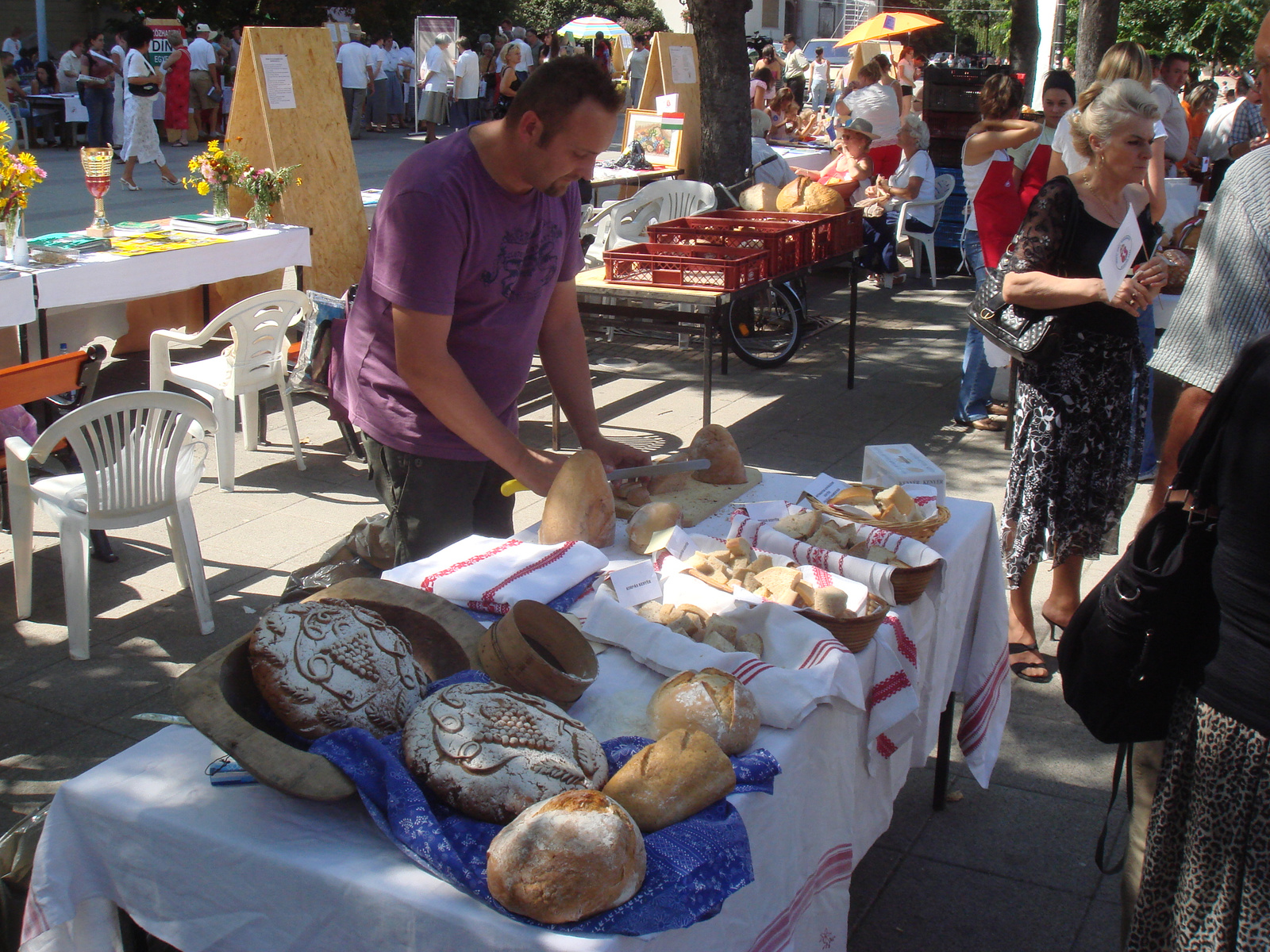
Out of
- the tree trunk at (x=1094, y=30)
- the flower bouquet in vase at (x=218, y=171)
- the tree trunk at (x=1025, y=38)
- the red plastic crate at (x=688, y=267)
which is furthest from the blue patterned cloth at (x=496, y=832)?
the tree trunk at (x=1025, y=38)

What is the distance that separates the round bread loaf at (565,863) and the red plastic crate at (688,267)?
173 inches

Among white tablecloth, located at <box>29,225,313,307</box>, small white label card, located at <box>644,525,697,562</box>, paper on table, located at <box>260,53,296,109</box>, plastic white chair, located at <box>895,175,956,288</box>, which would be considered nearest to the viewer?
small white label card, located at <box>644,525,697,562</box>

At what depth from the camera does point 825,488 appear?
275cm

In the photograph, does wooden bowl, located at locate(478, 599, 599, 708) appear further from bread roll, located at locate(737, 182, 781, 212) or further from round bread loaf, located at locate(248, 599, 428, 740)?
bread roll, located at locate(737, 182, 781, 212)

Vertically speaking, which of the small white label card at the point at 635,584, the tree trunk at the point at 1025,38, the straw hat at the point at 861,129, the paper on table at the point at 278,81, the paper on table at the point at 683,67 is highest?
the tree trunk at the point at 1025,38

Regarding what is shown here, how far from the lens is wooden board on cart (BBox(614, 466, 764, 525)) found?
2.57 meters

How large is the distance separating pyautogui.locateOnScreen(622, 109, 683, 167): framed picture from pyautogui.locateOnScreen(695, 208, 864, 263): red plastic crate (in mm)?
4030

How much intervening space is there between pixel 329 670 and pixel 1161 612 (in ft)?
4.42

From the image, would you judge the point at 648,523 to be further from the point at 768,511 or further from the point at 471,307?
the point at 471,307

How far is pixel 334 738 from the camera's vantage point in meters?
1.45

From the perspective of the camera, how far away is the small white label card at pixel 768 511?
8.19ft

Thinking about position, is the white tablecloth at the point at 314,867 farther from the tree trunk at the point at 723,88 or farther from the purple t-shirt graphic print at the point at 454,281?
the tree trunk at the point at 723,88

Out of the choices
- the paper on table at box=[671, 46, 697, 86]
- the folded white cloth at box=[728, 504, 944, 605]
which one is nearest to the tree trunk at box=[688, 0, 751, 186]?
the paper on table at box=[671, 46, 697, 86]

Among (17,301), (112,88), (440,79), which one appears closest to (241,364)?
(17,301)
